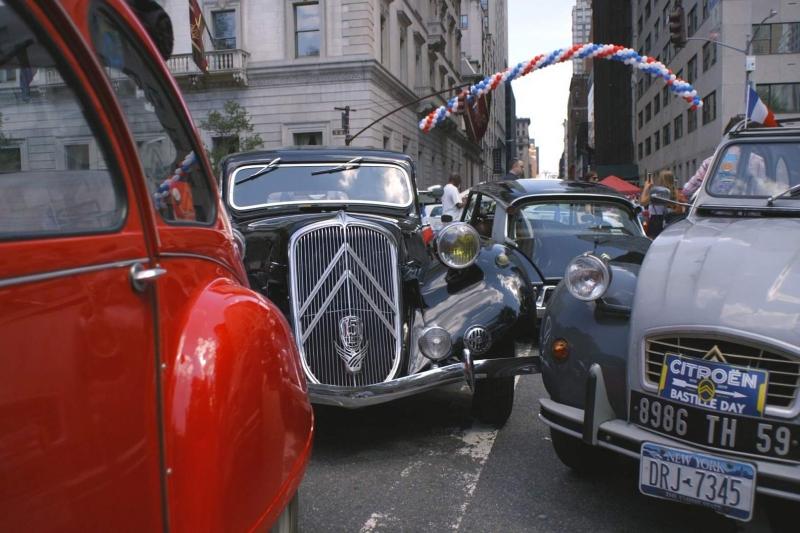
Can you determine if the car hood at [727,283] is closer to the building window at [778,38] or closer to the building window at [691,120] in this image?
the building window at [778,38]

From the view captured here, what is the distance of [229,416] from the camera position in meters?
1.67

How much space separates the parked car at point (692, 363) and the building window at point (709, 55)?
3911 centimetres

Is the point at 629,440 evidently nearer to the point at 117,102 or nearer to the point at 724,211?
the point at 724,211

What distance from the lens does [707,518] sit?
3.17 metres

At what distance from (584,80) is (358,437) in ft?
500

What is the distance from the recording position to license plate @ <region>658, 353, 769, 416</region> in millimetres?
2469

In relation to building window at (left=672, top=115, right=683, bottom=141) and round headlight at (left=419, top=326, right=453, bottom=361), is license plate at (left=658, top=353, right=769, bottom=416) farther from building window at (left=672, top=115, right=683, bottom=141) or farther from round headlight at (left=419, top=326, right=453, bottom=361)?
building window at (left=672, top=115, right=683, bottom=141)

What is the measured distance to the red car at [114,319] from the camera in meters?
1.22

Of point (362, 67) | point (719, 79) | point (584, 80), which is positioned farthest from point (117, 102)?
point (584, 80)

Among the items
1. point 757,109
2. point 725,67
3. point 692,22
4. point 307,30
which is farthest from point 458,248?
point 692,22

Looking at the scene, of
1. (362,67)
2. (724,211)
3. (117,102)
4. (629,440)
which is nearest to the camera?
(117,102)

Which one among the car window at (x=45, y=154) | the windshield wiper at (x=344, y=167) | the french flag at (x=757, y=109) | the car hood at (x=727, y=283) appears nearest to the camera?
the car window at (x=45, y=154)

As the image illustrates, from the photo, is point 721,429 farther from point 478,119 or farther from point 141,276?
point 478,119

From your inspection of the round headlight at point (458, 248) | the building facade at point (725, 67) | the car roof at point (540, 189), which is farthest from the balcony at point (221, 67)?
the round headlight at point (458, 248)
